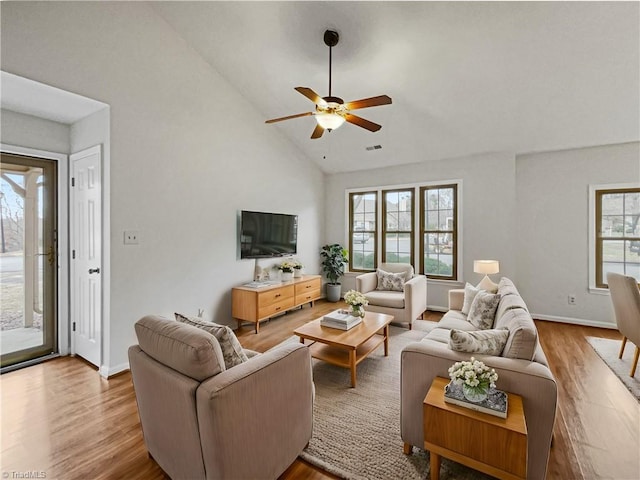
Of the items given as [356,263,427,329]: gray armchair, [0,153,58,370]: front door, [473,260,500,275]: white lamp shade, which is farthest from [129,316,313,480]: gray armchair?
[473,260,500,275]: white lamp shade

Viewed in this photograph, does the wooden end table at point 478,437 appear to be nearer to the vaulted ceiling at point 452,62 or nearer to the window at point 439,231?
the vaulted ceiling at point 452,62

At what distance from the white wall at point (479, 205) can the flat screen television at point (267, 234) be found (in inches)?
89.0

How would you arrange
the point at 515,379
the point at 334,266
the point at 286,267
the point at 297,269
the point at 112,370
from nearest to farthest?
the point at 515,379 < the point at 112,370 < the point at 286,267 < the point at 297,269 < the point at 334,266

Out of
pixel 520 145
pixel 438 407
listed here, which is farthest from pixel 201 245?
pixel 520 145

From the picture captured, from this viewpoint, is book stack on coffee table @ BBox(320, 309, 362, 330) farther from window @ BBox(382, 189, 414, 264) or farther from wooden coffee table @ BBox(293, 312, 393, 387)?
window @ BBox(382, 189, 414, 264)

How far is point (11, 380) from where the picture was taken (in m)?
2.77

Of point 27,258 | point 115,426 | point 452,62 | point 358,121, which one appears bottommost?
point 115,426

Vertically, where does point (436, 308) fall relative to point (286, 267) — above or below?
below

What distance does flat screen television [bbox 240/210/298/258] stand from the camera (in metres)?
4.41

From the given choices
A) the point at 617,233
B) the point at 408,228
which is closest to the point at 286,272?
the point at 408,228

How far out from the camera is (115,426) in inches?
84.7

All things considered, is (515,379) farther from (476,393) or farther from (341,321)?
(341,321)

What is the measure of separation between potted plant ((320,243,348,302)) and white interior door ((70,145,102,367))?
12.7ft

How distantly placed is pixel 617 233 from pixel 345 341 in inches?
178
